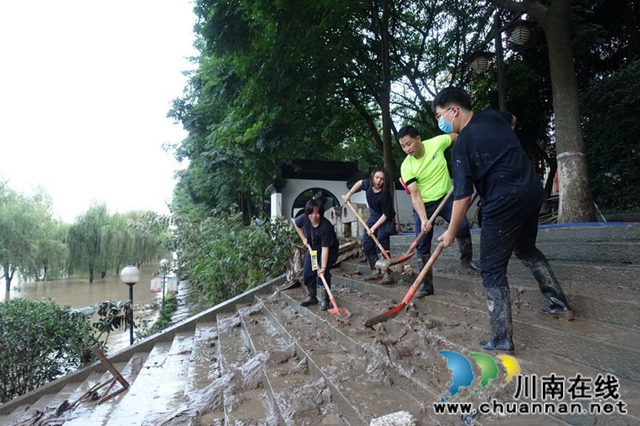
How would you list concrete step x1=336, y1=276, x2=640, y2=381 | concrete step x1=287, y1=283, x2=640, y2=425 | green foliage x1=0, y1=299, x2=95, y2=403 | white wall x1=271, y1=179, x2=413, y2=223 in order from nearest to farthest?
concrete step x1=287, y1=283, x2=640, y2=425
concrete step x1=336, y1=276, x2=640, y2=381
green foliage x1=0, y1=299, x2=95, y2=403
white wall x1=271, y1=179, x2=413, y2=223

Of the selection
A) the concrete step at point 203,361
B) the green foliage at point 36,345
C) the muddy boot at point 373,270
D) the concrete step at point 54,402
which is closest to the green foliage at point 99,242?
the green foliage at point 36,345

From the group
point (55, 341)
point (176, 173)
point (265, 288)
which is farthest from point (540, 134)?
point (176, 173)

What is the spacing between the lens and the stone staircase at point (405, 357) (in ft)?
7.03

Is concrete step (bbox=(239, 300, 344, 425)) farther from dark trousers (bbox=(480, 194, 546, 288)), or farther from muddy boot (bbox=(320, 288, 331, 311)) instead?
dark trousers (bbox=(480, 194, 546, 288))

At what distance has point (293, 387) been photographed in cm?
302

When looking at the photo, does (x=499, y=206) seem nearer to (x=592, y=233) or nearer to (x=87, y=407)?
(x=592, y=233)

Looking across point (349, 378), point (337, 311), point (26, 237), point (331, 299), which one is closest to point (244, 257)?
point (331, 299)

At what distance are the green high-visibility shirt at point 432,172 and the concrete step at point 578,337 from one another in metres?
1.24

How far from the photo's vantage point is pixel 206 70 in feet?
32.8

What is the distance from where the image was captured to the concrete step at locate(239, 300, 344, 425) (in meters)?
2.56

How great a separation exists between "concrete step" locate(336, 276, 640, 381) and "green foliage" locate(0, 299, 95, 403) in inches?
299

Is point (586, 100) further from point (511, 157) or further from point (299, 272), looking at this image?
point (511, 157)

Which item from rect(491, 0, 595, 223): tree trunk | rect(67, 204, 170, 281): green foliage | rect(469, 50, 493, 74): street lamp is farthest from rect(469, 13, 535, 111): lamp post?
rect(67, 204, 170, 281): green foliage

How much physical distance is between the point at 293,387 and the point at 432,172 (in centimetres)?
252
